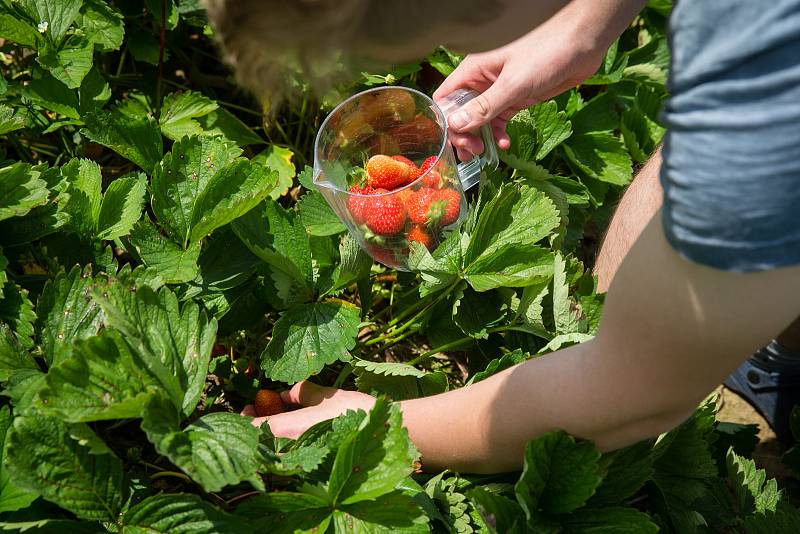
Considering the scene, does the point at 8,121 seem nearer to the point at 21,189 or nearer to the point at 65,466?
the point at 21,189

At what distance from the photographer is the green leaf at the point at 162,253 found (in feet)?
3.94

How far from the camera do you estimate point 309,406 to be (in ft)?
4.26

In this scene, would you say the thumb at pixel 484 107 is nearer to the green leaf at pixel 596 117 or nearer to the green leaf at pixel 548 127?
the green leaf at pixel 548 127

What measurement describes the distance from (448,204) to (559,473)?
0.55 metres

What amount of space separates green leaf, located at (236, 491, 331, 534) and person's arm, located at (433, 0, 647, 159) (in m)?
0.67

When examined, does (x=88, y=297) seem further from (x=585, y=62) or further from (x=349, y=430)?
(x=585, y=62)

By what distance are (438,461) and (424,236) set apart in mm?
397

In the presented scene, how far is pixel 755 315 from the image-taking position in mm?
737

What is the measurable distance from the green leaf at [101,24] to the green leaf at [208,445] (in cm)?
84

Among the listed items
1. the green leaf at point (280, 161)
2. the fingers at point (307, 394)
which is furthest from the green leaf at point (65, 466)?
the green leaf at point (280, 161)

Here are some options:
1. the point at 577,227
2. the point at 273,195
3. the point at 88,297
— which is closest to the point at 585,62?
the point at 577,227

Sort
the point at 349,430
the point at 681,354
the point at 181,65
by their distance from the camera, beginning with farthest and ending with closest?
the point at 181,65 → the point at 349,430 → the point at 681,354

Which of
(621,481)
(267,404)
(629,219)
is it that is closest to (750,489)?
(621,481)

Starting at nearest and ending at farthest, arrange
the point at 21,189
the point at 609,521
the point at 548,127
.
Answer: the point at 609,521, the point at 21,189, the point at 548,127
